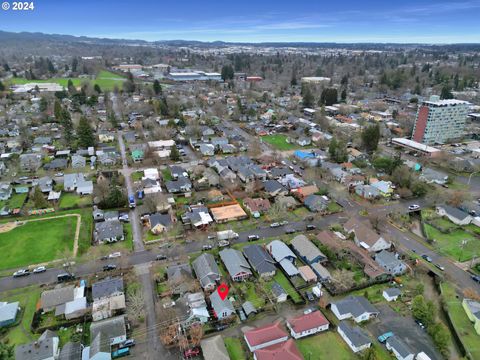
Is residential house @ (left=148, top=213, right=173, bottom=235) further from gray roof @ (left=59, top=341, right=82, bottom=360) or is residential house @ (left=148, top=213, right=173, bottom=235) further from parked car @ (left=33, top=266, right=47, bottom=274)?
gray roof @ (left=59, top=341, right=82, bottom=360)

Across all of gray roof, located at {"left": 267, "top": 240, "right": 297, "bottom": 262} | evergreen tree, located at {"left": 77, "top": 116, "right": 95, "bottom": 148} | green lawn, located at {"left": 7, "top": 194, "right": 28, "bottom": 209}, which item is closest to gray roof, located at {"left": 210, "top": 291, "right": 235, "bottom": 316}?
gray roof, located at {"left": 267, "top": 240, "right": 297, "bottom": 262}

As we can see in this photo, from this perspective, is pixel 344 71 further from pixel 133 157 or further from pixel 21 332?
pixel 21 332

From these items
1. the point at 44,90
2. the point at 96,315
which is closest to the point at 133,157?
the point at 96,315

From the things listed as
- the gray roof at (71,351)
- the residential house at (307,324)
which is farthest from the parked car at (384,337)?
the gray roof at (71,351)

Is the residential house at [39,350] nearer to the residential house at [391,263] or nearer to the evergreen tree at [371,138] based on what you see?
the residential house at [391,263]

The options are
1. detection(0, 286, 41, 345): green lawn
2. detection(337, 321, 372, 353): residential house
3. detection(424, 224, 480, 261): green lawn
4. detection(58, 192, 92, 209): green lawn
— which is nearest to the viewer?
detection(337, 321, 372, 353): residential house

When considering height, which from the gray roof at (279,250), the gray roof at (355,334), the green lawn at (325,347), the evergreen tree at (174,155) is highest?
the evergreen tree at (174,155)

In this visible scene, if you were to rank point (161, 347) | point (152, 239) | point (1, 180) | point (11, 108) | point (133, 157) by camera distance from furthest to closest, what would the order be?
point (11, 108) < point (133, 157) < point (1, 180) < point (152, 239) < point (161, 347)
